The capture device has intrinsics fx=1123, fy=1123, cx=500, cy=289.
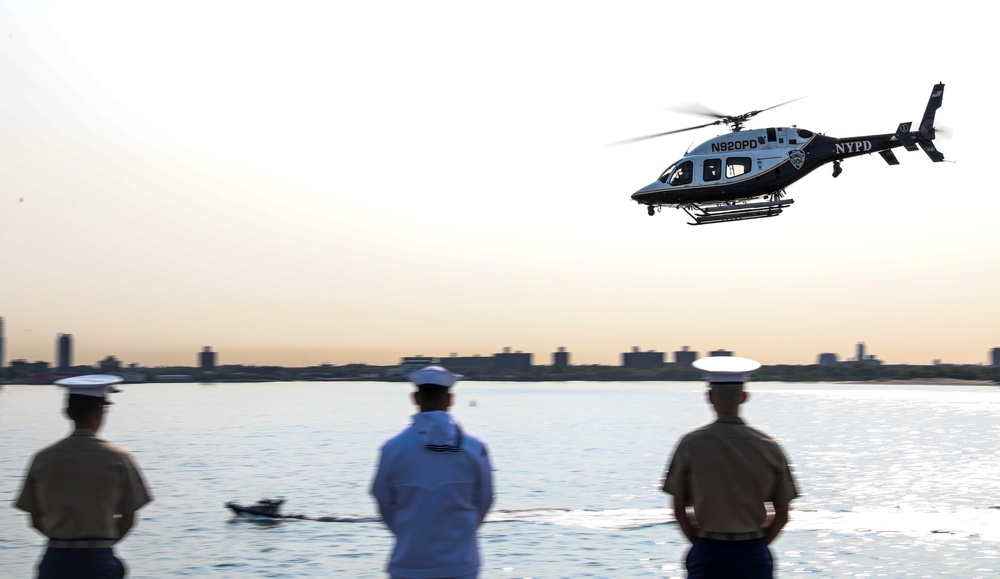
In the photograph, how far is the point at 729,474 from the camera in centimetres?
736

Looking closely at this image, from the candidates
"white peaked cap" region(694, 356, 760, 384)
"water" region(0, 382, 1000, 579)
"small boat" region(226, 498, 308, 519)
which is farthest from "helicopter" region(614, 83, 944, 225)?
"white peaked cap" region(694, 356, 760, 384)

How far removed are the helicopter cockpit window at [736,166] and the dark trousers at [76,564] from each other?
35.6 meters

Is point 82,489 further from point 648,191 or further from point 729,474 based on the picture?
point 648,191

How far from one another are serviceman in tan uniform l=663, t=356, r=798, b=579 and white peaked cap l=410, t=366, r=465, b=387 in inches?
63.7

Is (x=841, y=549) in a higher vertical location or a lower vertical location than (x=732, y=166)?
lower

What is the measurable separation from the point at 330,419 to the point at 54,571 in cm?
17857

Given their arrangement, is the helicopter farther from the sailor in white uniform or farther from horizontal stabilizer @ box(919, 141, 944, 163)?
the sailor in white uniform

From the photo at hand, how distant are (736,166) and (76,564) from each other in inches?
1415

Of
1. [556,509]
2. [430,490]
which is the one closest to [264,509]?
[556,509]

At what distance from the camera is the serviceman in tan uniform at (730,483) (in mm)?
7332

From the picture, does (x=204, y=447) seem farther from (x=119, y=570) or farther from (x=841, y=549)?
(x=119, y=570)

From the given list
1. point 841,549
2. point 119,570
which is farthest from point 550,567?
point 119,570

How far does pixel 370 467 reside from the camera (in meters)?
85.4

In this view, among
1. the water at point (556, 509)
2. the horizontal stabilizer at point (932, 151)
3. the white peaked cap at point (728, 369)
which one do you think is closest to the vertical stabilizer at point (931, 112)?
the horizontal stabilizer at point (932, 151)
